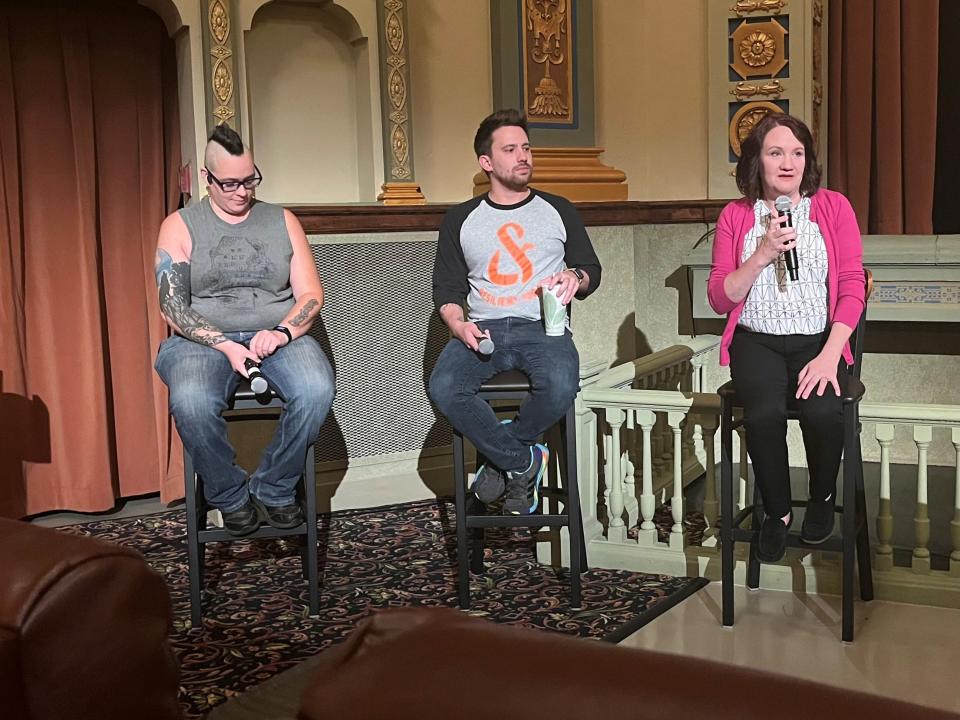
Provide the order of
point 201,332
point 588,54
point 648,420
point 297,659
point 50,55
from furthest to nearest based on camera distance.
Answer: point 588,54
point 50,55
point 648,420
point 201,332
point 297,659

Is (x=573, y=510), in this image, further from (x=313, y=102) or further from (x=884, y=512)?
(x=313, y=102)

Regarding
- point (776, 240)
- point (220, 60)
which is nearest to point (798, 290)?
point (776, 240)

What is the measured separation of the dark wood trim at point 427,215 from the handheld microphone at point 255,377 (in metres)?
1.18

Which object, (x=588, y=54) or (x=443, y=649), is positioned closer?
(x=443, y=649)

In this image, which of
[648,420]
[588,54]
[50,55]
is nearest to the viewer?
[648,420]

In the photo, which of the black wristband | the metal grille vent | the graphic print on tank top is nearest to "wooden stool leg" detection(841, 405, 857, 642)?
the black wristband

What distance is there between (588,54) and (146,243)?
6.46 feet

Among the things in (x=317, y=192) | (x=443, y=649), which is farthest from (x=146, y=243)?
(x=443, y=649)

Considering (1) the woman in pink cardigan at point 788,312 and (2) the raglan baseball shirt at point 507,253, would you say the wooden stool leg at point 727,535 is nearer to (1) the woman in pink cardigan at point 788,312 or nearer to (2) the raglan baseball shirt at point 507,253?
Answer: (1) the woman in pink cardigan at point 788,312

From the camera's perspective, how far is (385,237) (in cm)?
422

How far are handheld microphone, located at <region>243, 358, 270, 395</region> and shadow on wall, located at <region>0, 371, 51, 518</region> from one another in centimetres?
155

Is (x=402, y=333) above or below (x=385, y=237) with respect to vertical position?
below

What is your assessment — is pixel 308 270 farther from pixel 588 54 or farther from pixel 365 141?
pixel 588 54

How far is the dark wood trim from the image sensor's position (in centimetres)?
407
